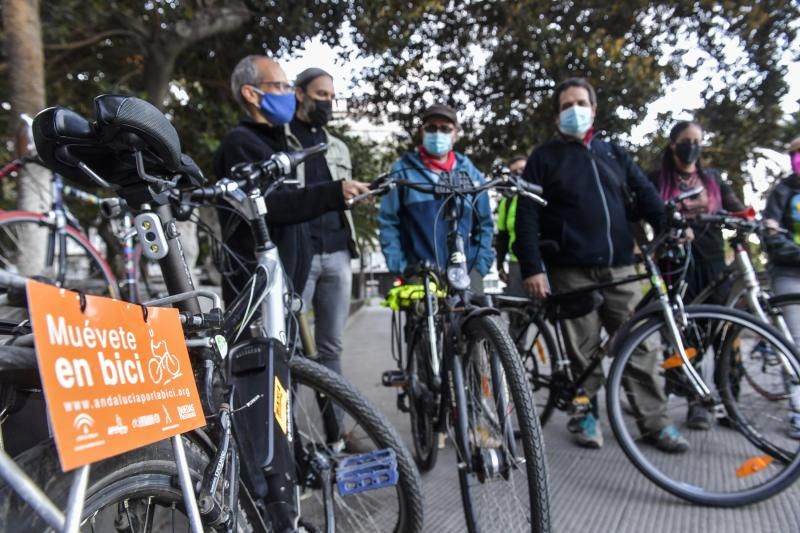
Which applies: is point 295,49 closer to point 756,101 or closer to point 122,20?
point 122,20

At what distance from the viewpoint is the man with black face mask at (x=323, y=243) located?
103 inches

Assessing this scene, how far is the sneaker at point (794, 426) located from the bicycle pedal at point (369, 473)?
5.93 feet

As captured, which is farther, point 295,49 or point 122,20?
point 295,49

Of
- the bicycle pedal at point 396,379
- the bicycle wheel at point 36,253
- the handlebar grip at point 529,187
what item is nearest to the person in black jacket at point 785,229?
the handlebar grip at point 529,187

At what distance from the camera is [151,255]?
4.10 ft

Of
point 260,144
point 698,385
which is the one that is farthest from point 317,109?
point 698,385

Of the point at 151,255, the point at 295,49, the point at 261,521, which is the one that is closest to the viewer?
the point at 151,255

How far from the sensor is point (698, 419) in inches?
117

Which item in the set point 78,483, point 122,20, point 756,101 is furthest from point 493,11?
point 78,483

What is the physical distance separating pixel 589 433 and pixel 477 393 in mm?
1305

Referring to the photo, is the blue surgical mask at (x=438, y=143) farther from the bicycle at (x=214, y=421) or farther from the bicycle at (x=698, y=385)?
the bicycle at (x=214, y=421)

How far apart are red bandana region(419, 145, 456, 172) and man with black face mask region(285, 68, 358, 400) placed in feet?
1.59

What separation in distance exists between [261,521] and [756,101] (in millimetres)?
8366

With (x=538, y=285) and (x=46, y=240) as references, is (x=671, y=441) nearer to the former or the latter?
(x=538, y=285)
